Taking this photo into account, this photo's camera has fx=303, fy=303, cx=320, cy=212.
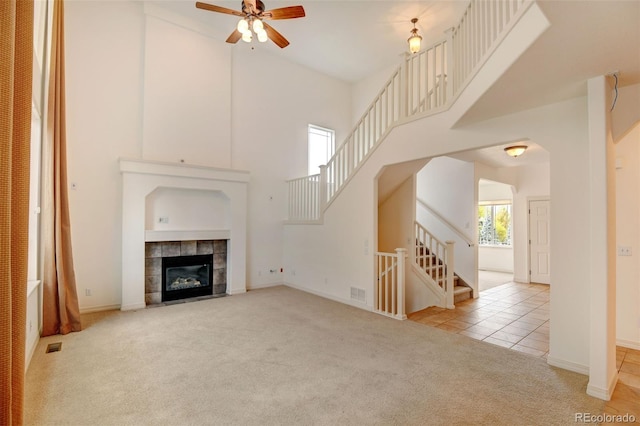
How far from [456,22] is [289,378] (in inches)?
256

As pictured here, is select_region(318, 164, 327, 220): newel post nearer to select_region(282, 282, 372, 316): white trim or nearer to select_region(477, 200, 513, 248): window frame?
select_region(282, 282, 372, 316): white trim

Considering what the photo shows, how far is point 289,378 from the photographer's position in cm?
274

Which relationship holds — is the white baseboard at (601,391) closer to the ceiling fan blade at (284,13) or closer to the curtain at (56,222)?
the ceiling fan blade at (284,13)

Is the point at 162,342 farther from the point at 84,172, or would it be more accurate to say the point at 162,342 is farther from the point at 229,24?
the point at 229,24

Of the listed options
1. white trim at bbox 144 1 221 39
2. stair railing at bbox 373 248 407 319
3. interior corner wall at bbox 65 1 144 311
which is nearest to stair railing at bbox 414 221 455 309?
stair railing at bbox 373 248 407 319

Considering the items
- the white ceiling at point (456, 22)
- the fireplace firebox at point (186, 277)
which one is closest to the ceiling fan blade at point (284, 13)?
the white ceiling at point (456, 22)

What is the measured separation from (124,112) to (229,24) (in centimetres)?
261

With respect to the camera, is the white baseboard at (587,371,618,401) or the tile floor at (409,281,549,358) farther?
the tile floor at (409,281,549,358)

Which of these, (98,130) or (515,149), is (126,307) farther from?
(515,149)

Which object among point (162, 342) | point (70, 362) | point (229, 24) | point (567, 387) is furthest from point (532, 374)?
point (229, 24)

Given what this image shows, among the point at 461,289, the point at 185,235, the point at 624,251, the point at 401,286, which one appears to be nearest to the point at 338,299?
the point at 401,286

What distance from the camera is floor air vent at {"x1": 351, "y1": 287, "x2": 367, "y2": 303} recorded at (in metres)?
5.00

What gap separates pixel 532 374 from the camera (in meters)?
2.87

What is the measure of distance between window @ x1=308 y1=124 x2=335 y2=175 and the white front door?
534 centimetres
